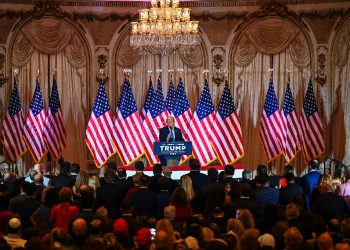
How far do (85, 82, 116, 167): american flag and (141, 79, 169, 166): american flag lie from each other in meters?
0.90

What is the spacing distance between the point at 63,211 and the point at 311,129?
11.7 meters

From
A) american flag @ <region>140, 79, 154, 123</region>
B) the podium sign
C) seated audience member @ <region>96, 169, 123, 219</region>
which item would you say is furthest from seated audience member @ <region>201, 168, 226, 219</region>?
american flag @ <region>140, 79, 154, 123</region>

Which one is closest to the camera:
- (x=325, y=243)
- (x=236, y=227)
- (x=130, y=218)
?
A: (x=325, y=243)

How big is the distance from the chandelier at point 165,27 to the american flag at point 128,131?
2.89 metres

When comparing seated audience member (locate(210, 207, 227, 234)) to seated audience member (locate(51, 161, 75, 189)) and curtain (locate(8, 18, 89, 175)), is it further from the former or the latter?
curtain (locate(8, 18, 89, 175))

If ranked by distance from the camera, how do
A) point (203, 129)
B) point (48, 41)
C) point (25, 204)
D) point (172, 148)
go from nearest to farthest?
point (25, 204)
point (172, 148)
point (203, 129)
point (48, 41)

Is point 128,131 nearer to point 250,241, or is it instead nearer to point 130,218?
point 130,218

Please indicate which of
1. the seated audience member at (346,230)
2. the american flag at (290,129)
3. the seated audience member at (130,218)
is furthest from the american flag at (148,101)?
the seated audience member at (346,230)

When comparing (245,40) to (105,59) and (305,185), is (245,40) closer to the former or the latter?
(105,59)

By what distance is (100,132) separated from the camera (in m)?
21.6

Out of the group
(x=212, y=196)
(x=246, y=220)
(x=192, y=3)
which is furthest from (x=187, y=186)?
(x=192, y=3)

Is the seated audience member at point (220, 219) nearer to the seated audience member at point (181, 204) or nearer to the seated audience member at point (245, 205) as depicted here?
the seated audience member at point (245, 205)

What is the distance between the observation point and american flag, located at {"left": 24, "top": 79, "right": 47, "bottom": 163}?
21734 mm

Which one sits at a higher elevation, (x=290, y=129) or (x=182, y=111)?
(x=182, y=111)
